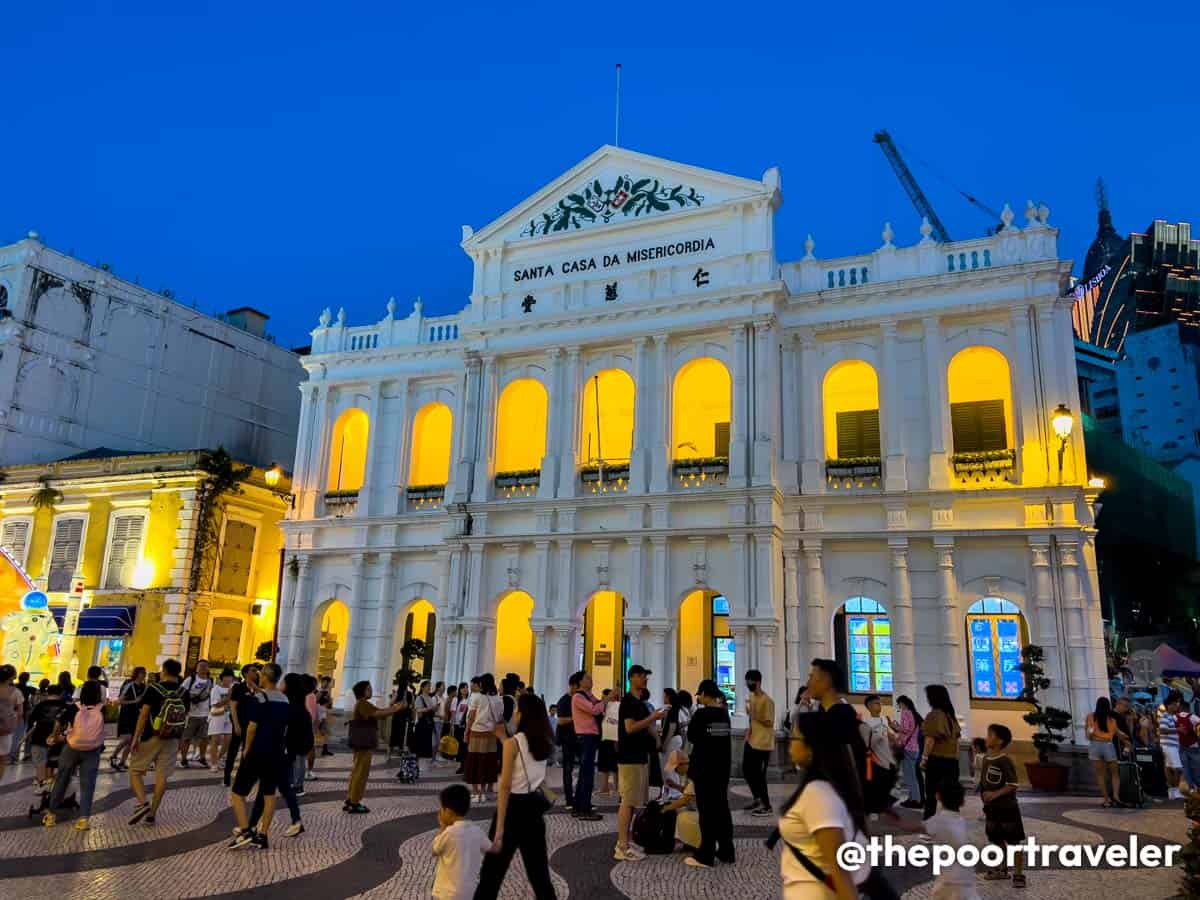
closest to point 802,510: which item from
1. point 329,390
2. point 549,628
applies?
point 549,628

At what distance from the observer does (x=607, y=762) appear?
43.7 feet

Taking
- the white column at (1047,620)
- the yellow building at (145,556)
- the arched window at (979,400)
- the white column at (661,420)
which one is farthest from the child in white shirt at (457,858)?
the yellow building at (145,556)

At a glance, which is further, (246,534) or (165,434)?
(165,434)

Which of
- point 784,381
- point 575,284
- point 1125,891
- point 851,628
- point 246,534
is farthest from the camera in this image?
point 246,534

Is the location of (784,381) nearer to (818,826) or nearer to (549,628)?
(549,628)

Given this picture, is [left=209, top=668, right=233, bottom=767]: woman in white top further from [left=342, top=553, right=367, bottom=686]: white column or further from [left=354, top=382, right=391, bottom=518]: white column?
[left=354, top=382, right=391, bottom=518]: white column

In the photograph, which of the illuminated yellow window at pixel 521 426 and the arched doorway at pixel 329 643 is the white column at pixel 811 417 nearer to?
the illuminated yellow window at pixel 521 426

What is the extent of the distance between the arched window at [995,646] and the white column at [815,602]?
3.30m

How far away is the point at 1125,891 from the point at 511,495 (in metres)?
17.6

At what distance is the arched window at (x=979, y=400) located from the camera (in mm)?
22203

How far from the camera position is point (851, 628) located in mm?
21312

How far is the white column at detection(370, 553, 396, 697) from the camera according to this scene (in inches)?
977

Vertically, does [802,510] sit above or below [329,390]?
below

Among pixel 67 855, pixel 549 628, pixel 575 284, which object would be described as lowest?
pixel 67 855
